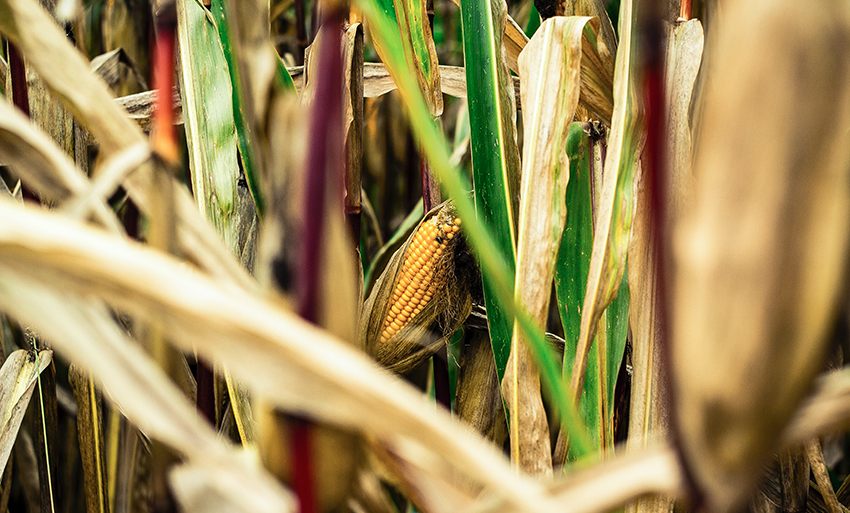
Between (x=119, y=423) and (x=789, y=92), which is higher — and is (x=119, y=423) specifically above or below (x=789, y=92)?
below

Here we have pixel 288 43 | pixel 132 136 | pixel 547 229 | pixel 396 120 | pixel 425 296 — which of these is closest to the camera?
pixel 132 136

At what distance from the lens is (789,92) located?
11 cm

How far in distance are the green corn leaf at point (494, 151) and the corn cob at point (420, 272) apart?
0.06 metres

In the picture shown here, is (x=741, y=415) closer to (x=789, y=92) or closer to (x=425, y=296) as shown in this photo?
(x=789, y=92)

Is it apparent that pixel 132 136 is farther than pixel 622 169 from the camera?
No

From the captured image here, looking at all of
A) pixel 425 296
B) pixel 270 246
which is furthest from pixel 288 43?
pixel 270 246

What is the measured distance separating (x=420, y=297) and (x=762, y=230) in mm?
437

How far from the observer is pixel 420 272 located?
54 centimetres

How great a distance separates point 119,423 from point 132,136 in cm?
24

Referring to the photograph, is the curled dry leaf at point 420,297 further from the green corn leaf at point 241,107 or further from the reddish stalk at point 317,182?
the reddish stalk at point 317,182

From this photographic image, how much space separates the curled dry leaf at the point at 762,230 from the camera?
114 millimetres

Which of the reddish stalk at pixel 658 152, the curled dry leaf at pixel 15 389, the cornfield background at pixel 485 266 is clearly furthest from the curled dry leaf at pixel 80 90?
the curled dry leaf at pixel 15 389

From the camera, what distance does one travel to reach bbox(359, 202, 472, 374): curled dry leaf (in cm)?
52

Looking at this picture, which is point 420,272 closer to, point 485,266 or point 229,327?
point 485,266
